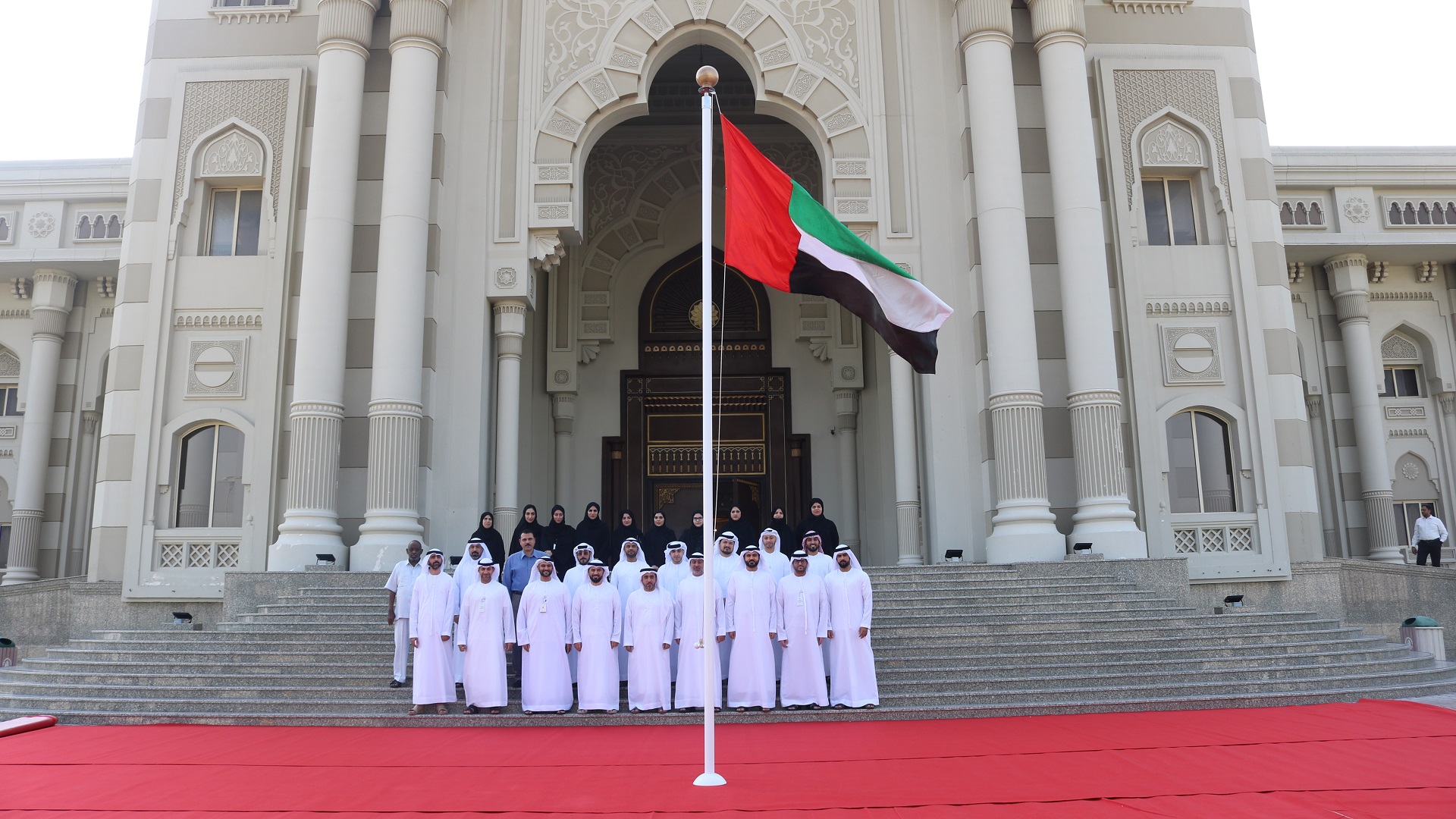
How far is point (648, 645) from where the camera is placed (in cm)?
859

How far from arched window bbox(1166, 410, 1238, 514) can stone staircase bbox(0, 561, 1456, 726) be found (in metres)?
2.61

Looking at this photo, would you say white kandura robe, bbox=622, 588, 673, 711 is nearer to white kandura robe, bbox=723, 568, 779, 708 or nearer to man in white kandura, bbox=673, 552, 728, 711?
man in white kandura, bbox=673, 552, 728, 711

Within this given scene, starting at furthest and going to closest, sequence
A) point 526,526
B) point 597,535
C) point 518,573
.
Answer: point 597,535 < point 526,526 < point 518,573

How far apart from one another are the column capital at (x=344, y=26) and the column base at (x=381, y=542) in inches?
249

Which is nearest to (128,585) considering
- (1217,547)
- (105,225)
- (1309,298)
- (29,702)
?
(29,702)

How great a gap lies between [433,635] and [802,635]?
3.16m

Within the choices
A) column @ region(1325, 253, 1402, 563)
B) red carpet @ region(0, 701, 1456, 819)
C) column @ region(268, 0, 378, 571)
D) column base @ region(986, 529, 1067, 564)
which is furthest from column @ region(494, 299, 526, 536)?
column @ region(1325, 253, 1402, 563)

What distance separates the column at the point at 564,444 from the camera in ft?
57.9

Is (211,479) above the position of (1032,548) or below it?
above

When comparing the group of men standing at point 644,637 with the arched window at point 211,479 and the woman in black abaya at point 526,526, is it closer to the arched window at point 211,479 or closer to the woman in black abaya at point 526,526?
the woman in black abaya at point 526,526

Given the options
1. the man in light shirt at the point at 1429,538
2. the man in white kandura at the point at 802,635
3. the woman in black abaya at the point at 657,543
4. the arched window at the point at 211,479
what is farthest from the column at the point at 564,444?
the man in light shirt at the point at 1429,538

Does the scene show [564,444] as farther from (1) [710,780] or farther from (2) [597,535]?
(1) [710,780]

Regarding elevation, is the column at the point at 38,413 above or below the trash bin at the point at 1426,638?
above

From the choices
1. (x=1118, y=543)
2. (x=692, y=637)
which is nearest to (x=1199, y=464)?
(x=1118, y=543)
